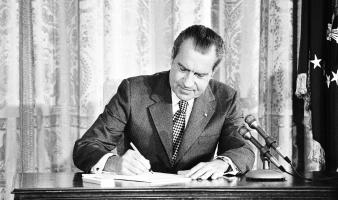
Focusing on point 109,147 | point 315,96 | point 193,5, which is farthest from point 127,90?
point 315,96

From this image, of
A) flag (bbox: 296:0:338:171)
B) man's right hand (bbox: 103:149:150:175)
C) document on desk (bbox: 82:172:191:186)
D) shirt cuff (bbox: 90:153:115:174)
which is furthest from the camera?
flag (bbox: 296:0:338:171)

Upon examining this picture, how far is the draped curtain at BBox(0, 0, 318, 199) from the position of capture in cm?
367

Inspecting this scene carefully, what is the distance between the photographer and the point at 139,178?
90.1 inches

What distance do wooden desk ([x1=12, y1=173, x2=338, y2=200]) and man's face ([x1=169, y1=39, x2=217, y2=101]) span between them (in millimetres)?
562

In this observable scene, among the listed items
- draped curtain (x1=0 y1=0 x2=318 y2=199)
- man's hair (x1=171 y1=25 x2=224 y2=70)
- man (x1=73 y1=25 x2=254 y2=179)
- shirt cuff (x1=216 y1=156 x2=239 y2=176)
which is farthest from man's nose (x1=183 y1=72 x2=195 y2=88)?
draped curtain (x1=0 y1=0 x2=318 y2=199)

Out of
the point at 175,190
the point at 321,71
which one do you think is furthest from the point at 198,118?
the point at 321,71

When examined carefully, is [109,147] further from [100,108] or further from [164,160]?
[100,108]

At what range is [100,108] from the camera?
3729 mm

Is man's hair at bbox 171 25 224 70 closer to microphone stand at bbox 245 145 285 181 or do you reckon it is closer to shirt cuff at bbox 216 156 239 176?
shirt cuff at bbox 216 156 239 176

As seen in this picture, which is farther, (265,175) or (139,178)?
(265,175)

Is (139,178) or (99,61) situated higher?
(99,61)

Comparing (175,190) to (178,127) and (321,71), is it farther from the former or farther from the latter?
(321,71)

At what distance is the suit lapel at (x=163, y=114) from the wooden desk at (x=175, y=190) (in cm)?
51

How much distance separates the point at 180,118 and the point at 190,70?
0.96 ft
